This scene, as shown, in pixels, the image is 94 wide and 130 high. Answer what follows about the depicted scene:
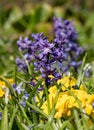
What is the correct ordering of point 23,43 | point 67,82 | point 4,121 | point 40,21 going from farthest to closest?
point 40,21 < point 23,43 < point 67,82 < point 4,121

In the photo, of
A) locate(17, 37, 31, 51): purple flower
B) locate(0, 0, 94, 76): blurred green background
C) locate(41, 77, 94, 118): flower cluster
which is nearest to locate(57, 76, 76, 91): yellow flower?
locate(41, 77, 94, 118): flower cluster

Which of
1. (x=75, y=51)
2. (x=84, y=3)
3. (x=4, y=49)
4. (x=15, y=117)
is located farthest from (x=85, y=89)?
(x=84, y=3)

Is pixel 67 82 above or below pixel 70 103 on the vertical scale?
above

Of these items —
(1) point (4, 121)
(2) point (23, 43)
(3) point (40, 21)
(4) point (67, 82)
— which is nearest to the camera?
(1) point (4, 121)

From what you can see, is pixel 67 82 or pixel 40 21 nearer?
pixel 67 82

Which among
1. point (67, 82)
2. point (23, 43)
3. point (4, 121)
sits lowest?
point (4, 121)

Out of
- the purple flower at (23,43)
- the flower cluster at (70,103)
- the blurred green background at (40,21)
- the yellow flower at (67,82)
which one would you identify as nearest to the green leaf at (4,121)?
the flower cluster at (70,103)

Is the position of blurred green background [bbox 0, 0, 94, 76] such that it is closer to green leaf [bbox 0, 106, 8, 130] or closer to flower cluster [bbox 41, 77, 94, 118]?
flower cluster [bbox 41, 77, 94, 118]

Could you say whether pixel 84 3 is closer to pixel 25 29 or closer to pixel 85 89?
pixel 25 29

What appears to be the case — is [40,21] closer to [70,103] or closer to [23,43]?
[23,43]

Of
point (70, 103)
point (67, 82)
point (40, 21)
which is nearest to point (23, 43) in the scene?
point (67, 82)

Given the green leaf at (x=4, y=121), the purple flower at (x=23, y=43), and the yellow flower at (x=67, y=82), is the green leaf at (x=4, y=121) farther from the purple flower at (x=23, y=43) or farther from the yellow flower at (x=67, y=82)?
the purple flower at (x=23, y=43)
